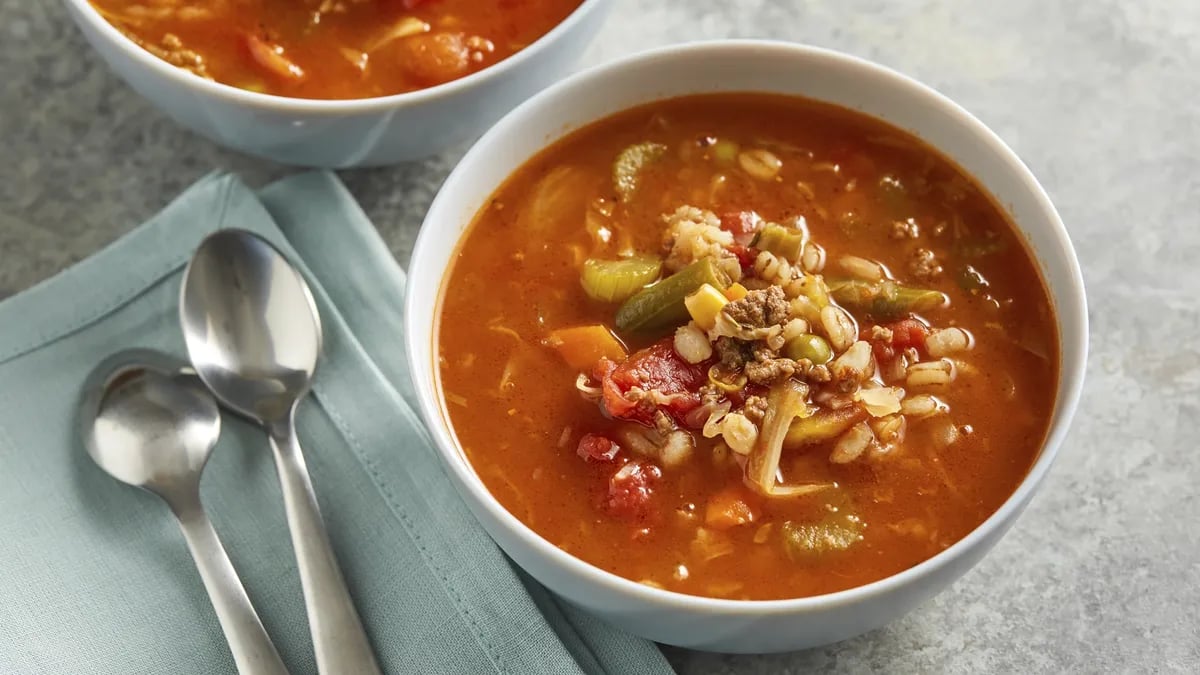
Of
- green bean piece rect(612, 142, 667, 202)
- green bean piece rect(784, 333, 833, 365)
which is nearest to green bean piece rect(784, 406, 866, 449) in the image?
green bean piece rect(784, 333, 833, 365)

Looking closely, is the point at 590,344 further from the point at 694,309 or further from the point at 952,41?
the point at 952,41

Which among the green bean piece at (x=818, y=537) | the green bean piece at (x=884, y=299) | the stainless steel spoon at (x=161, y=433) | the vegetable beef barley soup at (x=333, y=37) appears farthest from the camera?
the vegetable beef barley soup at (x=333, y=37)

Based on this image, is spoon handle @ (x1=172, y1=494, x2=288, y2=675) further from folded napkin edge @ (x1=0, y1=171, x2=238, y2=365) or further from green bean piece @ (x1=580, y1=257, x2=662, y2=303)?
green bean piece @ (x1=580, y1=257, x2=662, y2=303)

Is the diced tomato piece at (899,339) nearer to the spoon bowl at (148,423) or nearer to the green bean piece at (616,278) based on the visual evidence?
the green bean piece at (616,278)

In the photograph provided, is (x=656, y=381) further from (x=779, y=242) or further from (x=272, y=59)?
(x=272, y=59)

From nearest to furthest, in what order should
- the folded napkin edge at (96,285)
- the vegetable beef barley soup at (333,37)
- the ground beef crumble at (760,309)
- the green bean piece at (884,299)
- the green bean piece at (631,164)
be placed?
the ground beef crumble at (760,309) → the green bean piece at (884,299) → the green bean piece at (631,164) → the folded napkin edge at (96,285) → the vegetable beef barley soup at (333,37)

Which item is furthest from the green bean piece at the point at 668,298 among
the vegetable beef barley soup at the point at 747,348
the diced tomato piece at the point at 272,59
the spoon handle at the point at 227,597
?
the diced tomato piece at the point at 272,59

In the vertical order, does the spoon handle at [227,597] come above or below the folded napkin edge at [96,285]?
below
